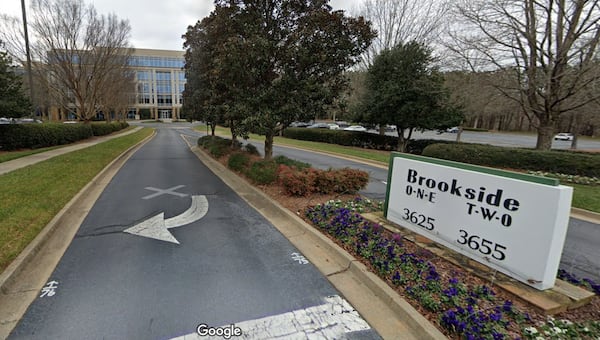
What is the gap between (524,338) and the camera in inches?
95.6

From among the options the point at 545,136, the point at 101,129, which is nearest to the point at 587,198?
the point at 545,136

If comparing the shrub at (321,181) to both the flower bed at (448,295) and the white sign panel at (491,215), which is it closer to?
the flower bed at (448,295)

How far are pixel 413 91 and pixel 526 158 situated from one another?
7261 mm

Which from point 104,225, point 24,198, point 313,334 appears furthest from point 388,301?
point 24,198

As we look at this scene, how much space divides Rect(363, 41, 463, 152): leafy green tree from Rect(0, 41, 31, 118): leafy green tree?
19.5 m

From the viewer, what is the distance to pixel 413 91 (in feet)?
57.2

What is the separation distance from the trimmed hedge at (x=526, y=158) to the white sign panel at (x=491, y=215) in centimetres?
1092

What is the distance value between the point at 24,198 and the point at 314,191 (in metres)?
6.40

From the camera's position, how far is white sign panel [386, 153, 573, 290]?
2.85 meters

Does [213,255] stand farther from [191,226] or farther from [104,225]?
[104,225]

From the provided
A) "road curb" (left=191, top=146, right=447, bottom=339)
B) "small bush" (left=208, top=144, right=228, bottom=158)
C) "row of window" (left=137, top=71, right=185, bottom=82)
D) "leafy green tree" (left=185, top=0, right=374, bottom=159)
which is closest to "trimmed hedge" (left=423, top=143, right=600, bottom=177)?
"leafy green tree" (left=185, top=0, right=374, bottom=159)

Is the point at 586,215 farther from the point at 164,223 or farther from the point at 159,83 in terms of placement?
the point at 159,83

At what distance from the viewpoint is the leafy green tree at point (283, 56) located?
302 inches

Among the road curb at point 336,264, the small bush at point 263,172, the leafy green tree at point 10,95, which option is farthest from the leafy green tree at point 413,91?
the leafy green tree at point 10,95
